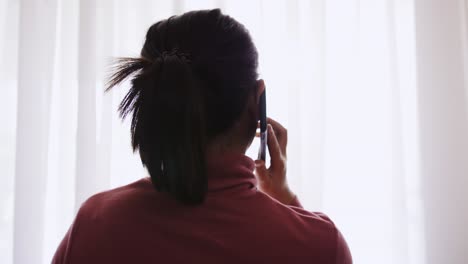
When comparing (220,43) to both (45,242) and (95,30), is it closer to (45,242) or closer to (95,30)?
(95,30)

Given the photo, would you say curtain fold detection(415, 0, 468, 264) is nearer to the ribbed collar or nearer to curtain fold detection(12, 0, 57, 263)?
the ribbed collar

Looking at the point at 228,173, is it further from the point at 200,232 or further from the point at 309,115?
the point at 309,115

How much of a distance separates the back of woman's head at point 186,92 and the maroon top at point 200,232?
0.10ft

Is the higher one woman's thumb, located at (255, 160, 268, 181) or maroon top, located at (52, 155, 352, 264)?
woman's thumb, located at (255, 160, 268, 181)

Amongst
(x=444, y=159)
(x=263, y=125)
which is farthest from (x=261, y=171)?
(x=444, y=159)

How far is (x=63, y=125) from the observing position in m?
1.04

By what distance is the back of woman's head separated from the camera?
38 centimetres

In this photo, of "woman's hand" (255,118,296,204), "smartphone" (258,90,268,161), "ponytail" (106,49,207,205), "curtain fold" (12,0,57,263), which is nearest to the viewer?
"ponytail" (106,49,207,205)

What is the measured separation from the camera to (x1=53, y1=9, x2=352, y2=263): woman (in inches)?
15.2

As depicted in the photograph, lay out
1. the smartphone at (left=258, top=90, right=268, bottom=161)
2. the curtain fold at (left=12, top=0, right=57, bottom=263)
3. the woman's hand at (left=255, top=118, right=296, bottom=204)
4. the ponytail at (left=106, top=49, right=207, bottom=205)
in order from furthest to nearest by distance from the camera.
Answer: the curtain fold at (left=12, top=0, right=57, bottom=263) < the woman's hand at (left=255, top=118, right=296, bottom=204) < the smartphone at (left=258, top=90, right=268, bottom=161) < the ponytail at (left=106, top=49, right=207, bottom=205)

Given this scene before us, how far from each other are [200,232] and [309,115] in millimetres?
702

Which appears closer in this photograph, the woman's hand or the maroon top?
the maroon top

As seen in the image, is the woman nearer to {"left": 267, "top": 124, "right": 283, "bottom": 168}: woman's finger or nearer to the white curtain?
{"left": 267, "top": 124, "right": 283, "bottom": 168}: woman's finger

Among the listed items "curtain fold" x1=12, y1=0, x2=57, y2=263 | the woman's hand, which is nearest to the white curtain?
"curtain fold" x1=12, y1=0, x2=57, y2=263
